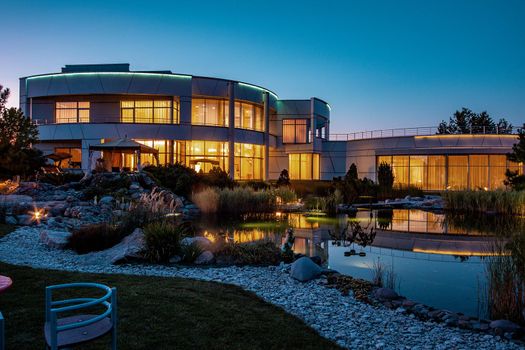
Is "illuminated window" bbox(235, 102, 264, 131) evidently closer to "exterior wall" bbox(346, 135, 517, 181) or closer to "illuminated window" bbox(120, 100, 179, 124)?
"illuminated window" bbox(120, 100, 179, 124)

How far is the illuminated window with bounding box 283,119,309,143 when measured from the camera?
4319 cm

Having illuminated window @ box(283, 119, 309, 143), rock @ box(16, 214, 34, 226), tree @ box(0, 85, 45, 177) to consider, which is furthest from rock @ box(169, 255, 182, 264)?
illuminated window @ box(283, 119, 309, 143)

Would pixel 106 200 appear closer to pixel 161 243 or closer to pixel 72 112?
pixel 161 243

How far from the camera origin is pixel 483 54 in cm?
3878

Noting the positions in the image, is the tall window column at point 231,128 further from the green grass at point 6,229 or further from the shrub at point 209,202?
the green grass at point 6,229

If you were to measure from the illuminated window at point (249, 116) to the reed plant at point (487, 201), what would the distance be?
70.4 feet

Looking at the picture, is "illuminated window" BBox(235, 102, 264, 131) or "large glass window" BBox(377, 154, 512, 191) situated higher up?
"illuminated window" BBox(235, 102, 264, 131)

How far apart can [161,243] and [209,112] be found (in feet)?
99.2

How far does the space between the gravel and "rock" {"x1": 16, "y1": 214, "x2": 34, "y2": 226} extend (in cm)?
369

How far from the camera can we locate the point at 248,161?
39.3 m

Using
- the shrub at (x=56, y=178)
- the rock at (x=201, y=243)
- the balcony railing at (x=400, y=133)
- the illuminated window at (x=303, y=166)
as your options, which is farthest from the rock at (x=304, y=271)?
the illuminated window at (x=303, y=166)

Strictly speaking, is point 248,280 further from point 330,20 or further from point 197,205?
point 330,20

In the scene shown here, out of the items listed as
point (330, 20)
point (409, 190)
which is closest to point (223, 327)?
point (409, 190)

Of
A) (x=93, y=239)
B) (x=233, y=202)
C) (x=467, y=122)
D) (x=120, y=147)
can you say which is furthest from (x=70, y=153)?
(x=467, y=122)
